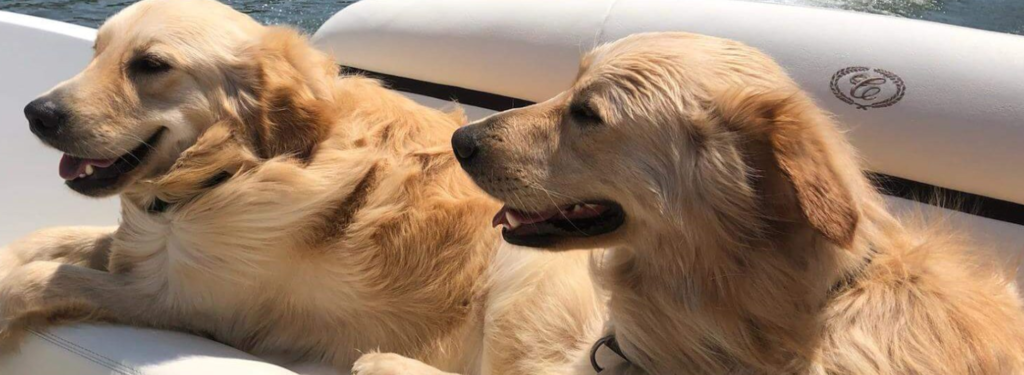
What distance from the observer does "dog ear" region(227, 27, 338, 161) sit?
2527 millimetres

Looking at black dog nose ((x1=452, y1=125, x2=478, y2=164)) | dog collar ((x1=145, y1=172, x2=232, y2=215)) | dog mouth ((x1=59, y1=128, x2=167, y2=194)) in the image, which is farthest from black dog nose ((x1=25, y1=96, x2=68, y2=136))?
black dog nose ((x1=452, y1=125, x2=478, y2=164))

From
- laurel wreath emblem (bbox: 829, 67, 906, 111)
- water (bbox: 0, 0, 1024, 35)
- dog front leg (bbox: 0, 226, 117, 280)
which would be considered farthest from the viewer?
water (bbox: 0, 0, 1024, 35)

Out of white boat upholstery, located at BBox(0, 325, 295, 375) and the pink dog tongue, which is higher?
the pink dog tongue

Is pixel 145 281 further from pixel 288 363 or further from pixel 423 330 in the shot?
pixel 423 330

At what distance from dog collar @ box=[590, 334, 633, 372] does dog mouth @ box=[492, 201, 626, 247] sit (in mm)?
308

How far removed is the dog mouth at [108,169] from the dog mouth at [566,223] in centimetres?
123

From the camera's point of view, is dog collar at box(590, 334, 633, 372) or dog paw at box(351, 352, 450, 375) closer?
dog collar at box(590, 334, 633, 372)

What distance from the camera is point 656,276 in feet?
5.98

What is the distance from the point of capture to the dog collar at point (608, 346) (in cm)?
195

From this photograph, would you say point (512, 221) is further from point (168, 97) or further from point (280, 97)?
point (168, 97)

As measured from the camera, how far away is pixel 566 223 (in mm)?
1885

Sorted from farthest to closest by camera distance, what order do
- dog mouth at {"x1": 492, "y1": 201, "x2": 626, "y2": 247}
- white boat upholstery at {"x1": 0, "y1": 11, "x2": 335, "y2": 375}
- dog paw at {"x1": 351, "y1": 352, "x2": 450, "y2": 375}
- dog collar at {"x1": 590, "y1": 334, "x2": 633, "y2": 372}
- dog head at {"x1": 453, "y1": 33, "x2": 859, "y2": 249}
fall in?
white boat upholstery at {"x1": 0, "y1": 11, "x2": 335, "y2": 375}, dog paw at {"x1": 351, "y1": 352, "x2": 450, "y2": 375}, dog collar at {"x1": 590, "y1": 334, "x2": 633, "y2": 372}, dog mouth at {"x1": 492, "y1": 201, "x2": 626, "y2": 247}, dog head at {"x1": 453, "y1": 33, "x2": 859, "y2": 249}

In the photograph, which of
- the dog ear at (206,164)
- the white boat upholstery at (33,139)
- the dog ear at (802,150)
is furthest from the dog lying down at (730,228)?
the white boat upholstery at (33,139)

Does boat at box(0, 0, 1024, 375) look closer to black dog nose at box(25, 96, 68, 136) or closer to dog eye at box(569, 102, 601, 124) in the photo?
black dog nose at box(25, 96, 68, 136)
